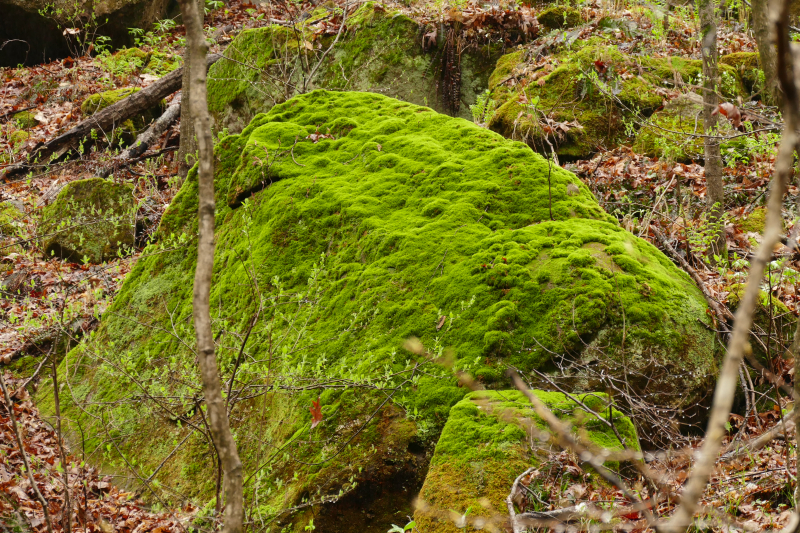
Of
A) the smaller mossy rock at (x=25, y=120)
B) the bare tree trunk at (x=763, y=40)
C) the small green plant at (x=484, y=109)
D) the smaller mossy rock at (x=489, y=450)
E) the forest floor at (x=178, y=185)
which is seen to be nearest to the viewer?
the bare tree trunk at (x=763, y=40)

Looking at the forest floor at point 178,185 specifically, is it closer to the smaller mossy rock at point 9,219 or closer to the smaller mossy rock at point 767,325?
the smaller mossy rock at point 767,325

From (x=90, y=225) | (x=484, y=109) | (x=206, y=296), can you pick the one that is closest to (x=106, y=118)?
(x=90, y=225)

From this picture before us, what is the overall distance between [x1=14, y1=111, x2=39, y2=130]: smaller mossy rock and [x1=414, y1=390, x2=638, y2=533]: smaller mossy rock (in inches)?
488

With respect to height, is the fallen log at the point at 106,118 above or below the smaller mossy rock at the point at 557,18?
below

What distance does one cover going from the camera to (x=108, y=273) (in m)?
8.02

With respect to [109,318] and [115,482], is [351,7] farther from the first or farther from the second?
[115,482]

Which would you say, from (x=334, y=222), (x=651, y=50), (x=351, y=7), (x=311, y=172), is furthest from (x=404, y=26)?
(x=334, y=222)

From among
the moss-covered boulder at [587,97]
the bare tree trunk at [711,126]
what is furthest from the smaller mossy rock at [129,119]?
the bare tree trunk at [711,126]

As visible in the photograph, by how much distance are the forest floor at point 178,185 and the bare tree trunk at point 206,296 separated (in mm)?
1583

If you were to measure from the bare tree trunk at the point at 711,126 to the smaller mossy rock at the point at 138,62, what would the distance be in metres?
11.0

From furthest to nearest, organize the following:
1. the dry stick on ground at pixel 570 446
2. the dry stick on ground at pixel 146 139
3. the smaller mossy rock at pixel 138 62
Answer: the smaller mossy rock at pixel 138 62
the dry stick on ground at pixel 146 139
the dry stick on ground at pixel 570 446

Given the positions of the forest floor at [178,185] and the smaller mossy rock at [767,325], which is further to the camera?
the smaller mossy rock at [767,325]

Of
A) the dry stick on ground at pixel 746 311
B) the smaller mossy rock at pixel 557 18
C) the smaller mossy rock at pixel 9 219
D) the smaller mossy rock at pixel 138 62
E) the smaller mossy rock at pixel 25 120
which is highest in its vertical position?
the smaller mossy rock at pixel 557 18

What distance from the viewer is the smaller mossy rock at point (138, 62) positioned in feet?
41.7
